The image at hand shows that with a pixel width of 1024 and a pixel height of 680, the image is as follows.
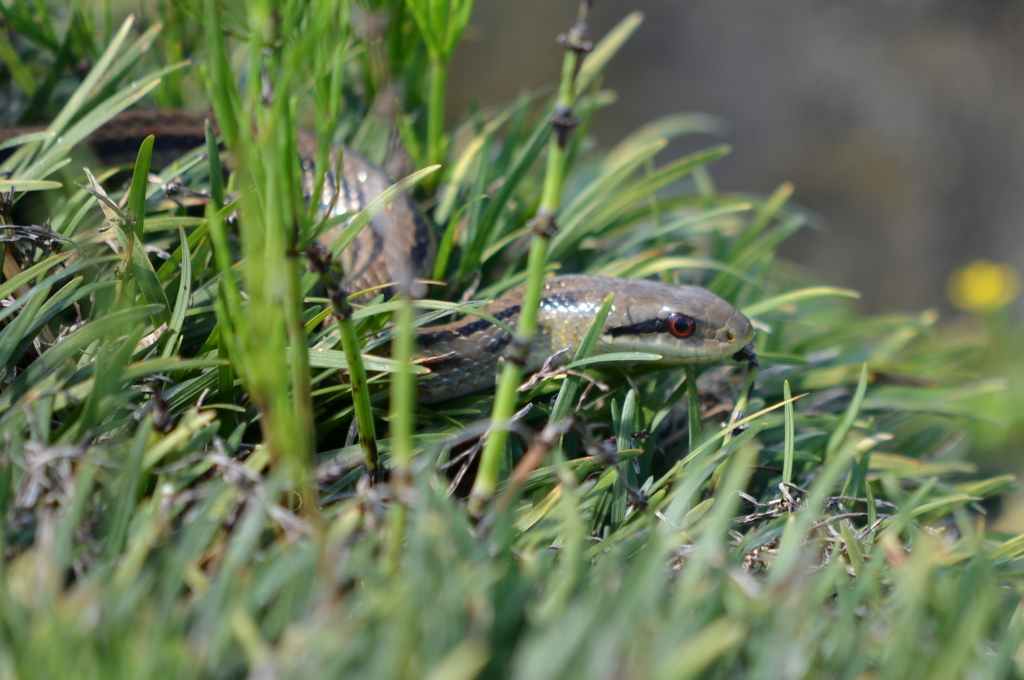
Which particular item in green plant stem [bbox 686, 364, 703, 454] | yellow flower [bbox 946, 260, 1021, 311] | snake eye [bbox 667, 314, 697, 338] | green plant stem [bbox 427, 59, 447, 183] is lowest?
yellow flower [bbox 946, 260, 1021, 311]

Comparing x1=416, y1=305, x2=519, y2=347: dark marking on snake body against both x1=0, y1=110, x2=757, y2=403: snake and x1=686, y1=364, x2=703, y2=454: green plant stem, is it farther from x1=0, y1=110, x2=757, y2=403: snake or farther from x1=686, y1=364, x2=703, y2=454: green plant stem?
x1=686, y1=364, x2=703, y2=454: green plant stem

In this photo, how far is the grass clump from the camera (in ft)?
2.98

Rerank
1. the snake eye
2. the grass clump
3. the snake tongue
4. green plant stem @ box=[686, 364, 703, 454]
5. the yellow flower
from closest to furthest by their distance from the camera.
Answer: the grass clump, green plant stem @ box=[686, 364, 703, 454], the snake tongue, the snake eye, the yellow flower

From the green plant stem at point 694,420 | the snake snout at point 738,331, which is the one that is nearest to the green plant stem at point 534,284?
the green plant stem at point 694,420

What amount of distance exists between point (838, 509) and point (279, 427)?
4.24ft

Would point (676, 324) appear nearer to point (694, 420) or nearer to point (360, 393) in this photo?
point (694, 420)

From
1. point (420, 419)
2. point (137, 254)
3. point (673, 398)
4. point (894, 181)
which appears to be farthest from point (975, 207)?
point (137, 254)

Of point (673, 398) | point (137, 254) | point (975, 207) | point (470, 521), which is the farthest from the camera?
point (975, 207)

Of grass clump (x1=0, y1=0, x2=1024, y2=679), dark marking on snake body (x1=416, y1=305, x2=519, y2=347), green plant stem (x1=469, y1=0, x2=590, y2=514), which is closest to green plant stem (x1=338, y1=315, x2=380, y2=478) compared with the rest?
grass clump (x1=0, y1=0, x2=1024, y2=679)

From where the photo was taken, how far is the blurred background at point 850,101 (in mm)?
7168

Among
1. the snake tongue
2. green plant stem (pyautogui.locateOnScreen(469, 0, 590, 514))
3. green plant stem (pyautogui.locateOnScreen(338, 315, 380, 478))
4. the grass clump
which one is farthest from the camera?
the snake tongue

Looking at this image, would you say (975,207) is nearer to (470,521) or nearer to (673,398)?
(673,398)

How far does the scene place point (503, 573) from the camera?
3.49 ft

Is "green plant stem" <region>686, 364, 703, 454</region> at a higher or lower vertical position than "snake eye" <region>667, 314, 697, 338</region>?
lower
